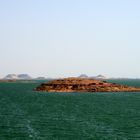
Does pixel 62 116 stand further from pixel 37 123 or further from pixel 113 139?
pixel 113 139

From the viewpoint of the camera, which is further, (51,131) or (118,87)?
(118,87)

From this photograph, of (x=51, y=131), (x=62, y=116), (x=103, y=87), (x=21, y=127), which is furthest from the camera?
(x=103, y=87)

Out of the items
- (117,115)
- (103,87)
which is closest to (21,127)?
(117,115)

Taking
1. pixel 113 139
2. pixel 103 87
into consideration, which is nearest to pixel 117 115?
pixel 113 139

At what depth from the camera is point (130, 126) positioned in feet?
218

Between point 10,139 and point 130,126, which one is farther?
point 130,126

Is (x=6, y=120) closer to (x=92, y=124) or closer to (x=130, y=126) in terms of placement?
(x=92, y=124)

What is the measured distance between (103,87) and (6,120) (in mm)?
115686

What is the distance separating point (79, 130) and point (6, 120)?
18.0 meters

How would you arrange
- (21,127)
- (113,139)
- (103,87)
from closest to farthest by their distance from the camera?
1. (113,139)
2. (21,127)
3. (103,87)

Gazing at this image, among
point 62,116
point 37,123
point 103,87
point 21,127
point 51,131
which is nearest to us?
point 51,131

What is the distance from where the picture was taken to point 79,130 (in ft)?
204

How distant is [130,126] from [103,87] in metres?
121

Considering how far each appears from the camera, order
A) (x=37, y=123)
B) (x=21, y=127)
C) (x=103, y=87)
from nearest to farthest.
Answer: (x=21, y=127) < (x=37, y=123) < (x=103, y=87)
